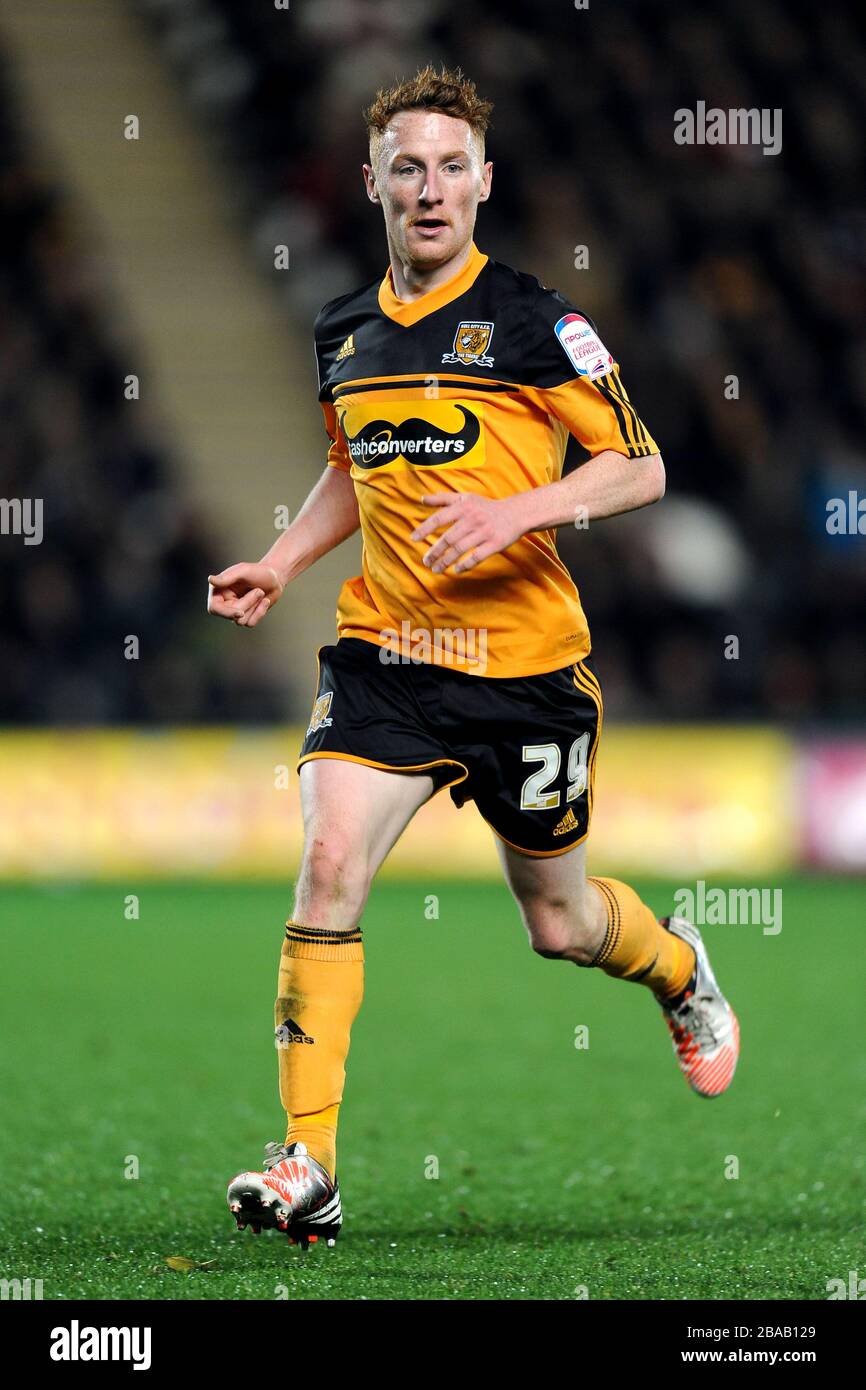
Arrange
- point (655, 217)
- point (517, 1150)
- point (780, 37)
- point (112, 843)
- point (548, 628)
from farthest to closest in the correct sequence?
point (780, 37)
point (655, 217)
point (112, 843)
point (517, 1150)
point (548, 628)

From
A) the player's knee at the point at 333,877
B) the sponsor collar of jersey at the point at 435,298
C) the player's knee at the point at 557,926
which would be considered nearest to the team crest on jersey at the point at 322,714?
the player's knee at the point at 333,877

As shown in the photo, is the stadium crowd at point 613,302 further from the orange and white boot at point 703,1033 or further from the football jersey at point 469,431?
the football jersey at point 469,431

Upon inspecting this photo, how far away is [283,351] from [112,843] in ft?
19.6

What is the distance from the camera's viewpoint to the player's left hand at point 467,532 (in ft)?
12.7

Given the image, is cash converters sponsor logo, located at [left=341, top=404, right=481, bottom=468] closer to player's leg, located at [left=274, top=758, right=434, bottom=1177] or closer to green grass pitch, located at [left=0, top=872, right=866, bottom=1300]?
player's leg, located at [left=274, top=758, right=434, bottom=1177]

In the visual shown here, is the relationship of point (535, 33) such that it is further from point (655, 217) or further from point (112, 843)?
point (112, 843)

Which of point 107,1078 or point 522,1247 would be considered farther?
point 107,1078

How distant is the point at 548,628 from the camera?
4.53 metres

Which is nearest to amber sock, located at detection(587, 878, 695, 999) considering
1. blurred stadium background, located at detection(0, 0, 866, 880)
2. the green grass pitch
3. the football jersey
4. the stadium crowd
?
the green grass pitch

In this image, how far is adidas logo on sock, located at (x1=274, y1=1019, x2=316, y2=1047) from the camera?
407 cm

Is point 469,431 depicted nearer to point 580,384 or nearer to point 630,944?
point 580,384

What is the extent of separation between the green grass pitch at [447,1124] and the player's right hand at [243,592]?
1.41 meters

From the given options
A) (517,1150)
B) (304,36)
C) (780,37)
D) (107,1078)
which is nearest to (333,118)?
(304,36)

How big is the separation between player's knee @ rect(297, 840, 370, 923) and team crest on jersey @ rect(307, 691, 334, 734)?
0.34 meters
